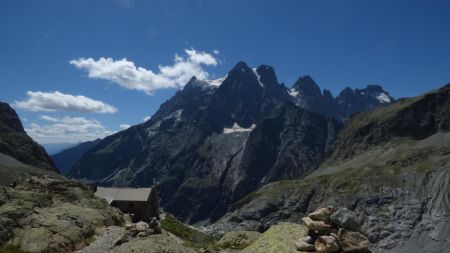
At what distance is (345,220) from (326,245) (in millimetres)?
1342

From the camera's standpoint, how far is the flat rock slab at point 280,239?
606 inches

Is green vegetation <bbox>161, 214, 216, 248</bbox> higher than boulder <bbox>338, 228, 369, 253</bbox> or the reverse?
the reverse

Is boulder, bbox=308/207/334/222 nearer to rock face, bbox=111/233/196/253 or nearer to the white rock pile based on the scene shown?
the white rock pile

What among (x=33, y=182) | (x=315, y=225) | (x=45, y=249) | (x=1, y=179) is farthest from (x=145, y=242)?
(x=1, y=179)

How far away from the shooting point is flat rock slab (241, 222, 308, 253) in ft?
50.5

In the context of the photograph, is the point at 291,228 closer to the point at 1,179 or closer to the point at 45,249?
the point at 45,249

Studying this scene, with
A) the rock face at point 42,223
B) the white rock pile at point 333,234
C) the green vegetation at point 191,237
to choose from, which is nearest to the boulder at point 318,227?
the white rock pile at point 333,234

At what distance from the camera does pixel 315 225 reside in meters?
15.0

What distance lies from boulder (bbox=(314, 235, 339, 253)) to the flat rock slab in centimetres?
88

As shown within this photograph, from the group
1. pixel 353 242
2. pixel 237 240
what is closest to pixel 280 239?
pixel 353 242

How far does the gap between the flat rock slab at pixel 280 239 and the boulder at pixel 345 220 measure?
116 centimetres

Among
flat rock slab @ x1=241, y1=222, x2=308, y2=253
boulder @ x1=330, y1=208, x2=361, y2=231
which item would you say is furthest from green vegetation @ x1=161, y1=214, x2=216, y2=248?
boulder @ x1=330, y1=208, x2=361, y2=231

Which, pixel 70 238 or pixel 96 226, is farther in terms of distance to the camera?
pixel 96 226

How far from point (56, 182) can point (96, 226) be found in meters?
27.7
